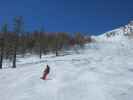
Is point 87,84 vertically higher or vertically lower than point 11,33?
lower

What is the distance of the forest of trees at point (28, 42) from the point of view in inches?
1810

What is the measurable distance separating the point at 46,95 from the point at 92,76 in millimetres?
6706

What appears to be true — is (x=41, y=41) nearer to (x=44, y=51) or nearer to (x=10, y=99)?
(x=44, y=51)

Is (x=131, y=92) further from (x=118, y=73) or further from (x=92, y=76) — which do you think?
(x=118, y=73)

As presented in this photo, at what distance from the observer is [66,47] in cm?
9588

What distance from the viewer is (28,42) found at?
9619 centimetres

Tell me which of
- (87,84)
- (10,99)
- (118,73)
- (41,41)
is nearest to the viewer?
(10,99)

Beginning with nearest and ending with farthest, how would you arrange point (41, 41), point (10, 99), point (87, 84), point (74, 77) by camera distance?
point (10, 99)
point (87, 84)
point (74, 77)
point (41, 41)

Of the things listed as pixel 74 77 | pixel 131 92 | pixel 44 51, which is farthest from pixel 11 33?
pixel 44 51

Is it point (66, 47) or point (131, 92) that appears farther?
point (66, 47)

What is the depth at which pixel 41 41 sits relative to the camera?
81.9 meters

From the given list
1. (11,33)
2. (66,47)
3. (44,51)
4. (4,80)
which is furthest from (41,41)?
(4,80)

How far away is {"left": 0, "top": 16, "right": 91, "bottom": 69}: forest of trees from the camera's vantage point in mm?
45969

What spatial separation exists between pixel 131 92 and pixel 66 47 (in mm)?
79159
